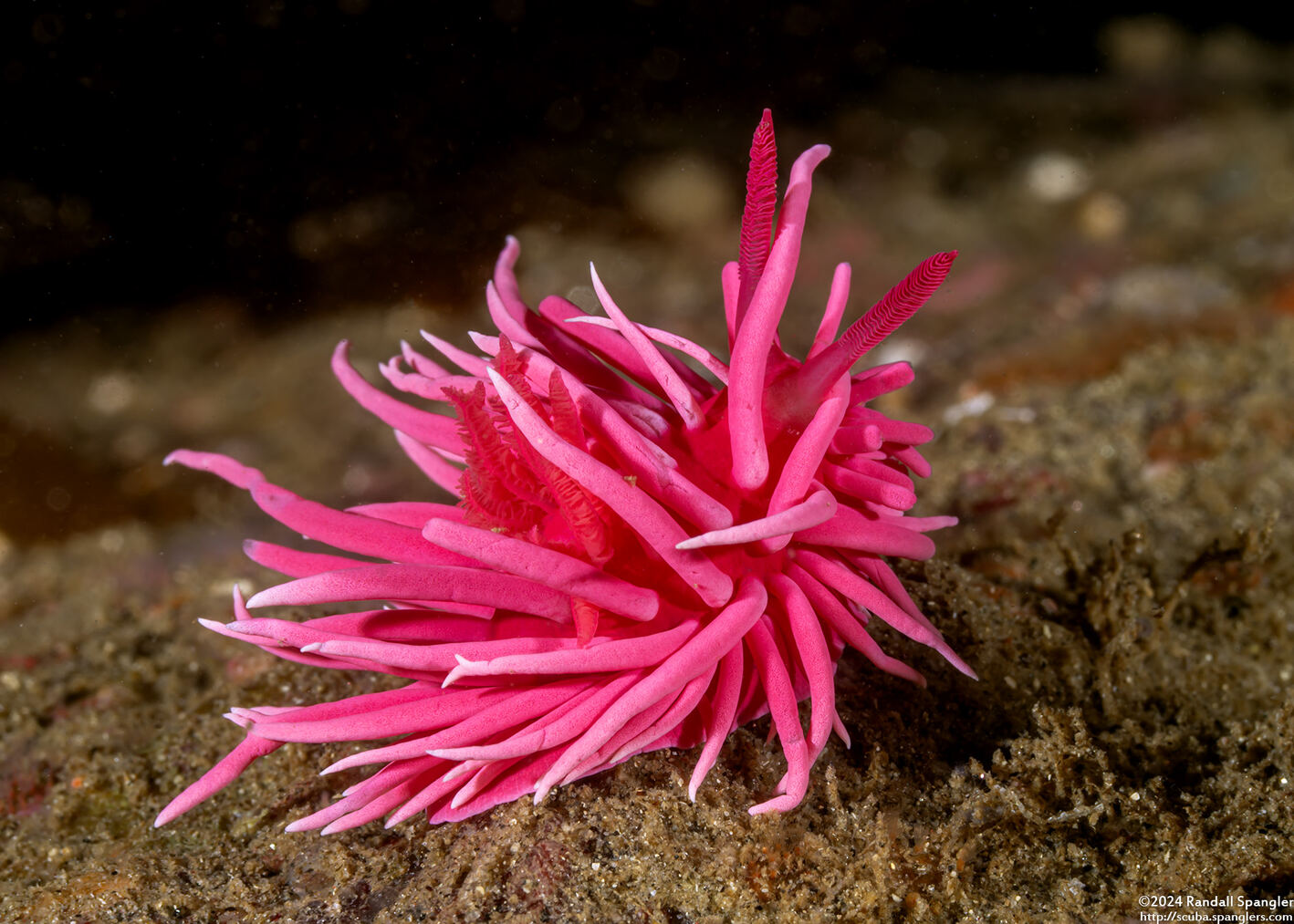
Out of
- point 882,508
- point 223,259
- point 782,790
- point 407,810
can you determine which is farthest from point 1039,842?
point 223,259

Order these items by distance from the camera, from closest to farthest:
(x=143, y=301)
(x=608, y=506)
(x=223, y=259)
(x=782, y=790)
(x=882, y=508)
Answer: (x=608, y=506) < (x=782, y=790) < (x=882, y=508) < (x=223, y=259) < (x=143, y=301)

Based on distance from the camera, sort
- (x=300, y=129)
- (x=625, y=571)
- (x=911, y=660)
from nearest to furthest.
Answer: (x=625, y=571), (x=911, y=660), (x=300, y=129)

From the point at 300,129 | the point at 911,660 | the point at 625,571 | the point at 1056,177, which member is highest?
the point at 1056,177

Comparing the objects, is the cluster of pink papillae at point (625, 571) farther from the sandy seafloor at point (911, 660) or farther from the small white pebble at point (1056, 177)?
the small white pebble at point (1056, 177)

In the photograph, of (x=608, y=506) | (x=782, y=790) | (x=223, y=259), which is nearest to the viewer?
(x=608, y=506)

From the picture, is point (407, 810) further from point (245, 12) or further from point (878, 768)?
point (245, 12)

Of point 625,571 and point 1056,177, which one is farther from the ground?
point 1056,177

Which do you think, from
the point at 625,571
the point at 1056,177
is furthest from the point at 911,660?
the point at 1056,177

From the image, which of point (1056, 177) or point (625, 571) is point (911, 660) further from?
point (1056, 177)
